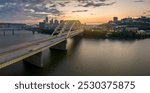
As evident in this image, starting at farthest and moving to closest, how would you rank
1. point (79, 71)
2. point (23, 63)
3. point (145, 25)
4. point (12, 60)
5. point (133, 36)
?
point (145, 25) → point (133, 36) → point (23, 63) → point (79, 71) → point (12, 60)

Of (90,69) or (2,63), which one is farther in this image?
(90,69)

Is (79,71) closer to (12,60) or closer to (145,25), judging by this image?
(12,60)

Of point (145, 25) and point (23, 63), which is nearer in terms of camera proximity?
point (23, 63)

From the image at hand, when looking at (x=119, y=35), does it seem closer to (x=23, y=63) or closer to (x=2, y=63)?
(x=23, y=63)

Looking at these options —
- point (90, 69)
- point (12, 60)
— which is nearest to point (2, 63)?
point (12, 60)

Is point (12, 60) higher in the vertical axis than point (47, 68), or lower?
higher

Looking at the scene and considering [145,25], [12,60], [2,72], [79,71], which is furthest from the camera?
[145,25]

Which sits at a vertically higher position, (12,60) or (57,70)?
(12,60)

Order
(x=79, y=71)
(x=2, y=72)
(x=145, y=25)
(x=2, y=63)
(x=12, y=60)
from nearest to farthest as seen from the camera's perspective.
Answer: (x=2, y=63)
(x=12, y=60)
(x=2, y=72)
(x=79, y=71)
(x=145, y=25)

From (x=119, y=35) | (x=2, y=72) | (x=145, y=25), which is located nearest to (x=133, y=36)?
(x=119, y=35)
